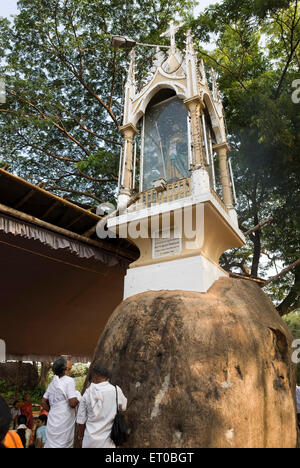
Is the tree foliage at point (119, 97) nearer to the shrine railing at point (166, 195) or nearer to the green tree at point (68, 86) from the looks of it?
the green tree at point (68, 86)

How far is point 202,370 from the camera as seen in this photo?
3.62 m

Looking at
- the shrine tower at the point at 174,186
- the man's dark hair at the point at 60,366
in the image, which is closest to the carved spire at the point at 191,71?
the shrine tower at the point at 174,186

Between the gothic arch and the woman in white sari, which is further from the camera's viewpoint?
the gothic arch

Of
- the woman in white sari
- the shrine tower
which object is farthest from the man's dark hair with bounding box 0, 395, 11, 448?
the shrine tower

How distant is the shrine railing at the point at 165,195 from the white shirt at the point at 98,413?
3.21 m

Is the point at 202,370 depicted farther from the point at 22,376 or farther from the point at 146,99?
the point at 22,376

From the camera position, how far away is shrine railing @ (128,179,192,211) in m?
5.35

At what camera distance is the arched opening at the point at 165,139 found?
6.31m

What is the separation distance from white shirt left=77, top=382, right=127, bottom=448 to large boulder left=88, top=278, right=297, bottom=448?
654 mm

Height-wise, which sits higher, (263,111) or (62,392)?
(263,111)

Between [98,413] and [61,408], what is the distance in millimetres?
534

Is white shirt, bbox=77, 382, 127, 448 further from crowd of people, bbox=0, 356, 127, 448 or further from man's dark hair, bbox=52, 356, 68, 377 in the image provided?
man's dark hair, bbox=52, 356, 68, 377

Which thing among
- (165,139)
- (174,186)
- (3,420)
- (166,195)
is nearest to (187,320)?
(166,195)

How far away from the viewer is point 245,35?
33.1 feet
